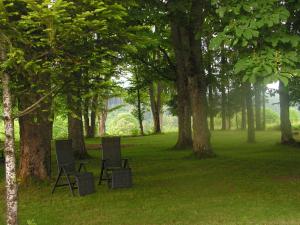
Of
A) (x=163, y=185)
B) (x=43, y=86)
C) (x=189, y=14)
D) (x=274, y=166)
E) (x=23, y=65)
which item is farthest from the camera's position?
(x=189, y=14)

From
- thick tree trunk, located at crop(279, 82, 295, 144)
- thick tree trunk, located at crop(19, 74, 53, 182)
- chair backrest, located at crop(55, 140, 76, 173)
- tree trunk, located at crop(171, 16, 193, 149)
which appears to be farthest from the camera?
thick tree trunk, located at crop(279, 82, 295, 144)

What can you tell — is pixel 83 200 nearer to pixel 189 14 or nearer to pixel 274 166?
pixel 274 166

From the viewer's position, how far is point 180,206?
30.7ft

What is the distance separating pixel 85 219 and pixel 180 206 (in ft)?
6.35

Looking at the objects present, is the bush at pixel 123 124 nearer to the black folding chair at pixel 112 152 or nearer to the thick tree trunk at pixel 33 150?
the black folding chair at pixel 112 152

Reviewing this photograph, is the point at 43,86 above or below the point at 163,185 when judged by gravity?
above

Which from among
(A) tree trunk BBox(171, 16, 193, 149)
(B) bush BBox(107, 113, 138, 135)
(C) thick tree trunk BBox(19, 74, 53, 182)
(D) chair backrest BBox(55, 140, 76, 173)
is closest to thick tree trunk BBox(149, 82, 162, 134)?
(B) bush BBox(107, 113, 138, 135)

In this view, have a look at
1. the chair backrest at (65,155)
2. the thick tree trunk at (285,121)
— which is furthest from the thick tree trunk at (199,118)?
the chair backrest at (65,155)

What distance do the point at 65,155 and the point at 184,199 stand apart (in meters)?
3.36

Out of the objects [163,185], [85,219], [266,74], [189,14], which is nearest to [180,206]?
[85,219]

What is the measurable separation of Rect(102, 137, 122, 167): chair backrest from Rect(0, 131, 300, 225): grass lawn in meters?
0.71

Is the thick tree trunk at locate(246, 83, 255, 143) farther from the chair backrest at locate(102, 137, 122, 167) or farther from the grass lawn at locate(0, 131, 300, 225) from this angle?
the chair backrest at locate(102, 137, 122, 167)

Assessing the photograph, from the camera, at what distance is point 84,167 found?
11.9 m

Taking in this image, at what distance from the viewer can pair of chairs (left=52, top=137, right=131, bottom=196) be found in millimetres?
10934
